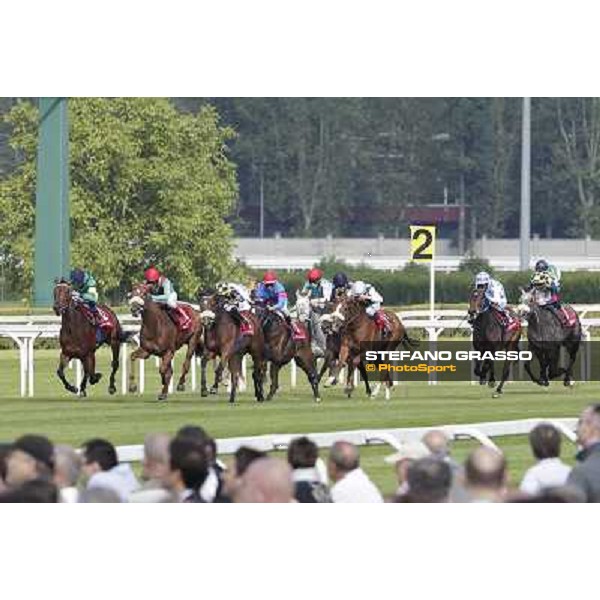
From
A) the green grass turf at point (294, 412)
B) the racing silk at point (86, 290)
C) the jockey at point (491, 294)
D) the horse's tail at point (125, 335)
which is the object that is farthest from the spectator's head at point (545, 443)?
the horse's tail at point (125, 335)

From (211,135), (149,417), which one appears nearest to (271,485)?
(149,417)

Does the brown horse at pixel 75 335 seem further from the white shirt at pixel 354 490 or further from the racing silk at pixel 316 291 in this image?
the white shirt at pixel 354 490

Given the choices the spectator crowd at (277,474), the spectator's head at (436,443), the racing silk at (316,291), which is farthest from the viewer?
the racing silk at (316,291)

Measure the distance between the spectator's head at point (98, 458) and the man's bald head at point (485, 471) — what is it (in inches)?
71.8

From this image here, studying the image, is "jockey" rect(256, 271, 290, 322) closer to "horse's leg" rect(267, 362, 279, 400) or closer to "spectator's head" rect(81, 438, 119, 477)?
"horse's leg" rect(267, 362, 279, 400)

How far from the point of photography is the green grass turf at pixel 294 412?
2038 centimetres

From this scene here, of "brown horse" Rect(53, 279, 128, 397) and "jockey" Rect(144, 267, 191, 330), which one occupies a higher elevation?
"jockey" Rect(144, 267, 191, 330)

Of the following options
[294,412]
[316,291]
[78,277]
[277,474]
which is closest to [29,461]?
[277,474]

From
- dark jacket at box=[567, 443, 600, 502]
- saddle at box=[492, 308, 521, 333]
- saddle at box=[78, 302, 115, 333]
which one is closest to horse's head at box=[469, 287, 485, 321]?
saddle at box=[492, 308, 521, 333]

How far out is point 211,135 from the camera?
177 ft

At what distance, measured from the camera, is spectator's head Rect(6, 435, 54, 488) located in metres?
10.7

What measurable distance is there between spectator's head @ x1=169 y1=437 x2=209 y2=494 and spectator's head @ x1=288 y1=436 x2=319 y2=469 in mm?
651

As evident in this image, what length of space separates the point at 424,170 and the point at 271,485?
83493 mm
